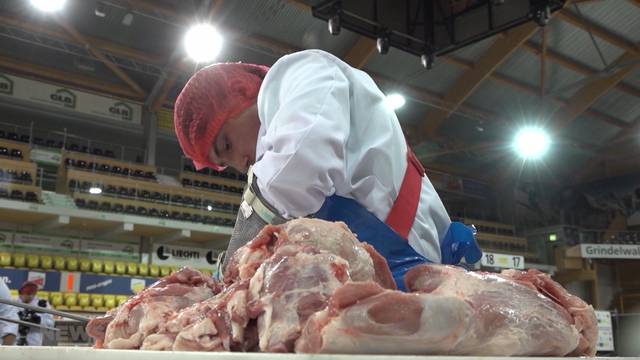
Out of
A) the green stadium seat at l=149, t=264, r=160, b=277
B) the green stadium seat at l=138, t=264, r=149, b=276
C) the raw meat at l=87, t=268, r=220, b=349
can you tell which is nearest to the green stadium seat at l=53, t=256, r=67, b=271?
the green stadium seat at l=138, t=264, r=149, b=276

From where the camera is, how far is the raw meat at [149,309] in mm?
1047

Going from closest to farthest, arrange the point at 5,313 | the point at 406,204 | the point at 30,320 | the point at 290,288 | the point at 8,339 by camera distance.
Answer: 1. the point at 290,288
2. the point at 406,204
3. the point at 5,313
4. the point at 8,339
5. the point at 30,320

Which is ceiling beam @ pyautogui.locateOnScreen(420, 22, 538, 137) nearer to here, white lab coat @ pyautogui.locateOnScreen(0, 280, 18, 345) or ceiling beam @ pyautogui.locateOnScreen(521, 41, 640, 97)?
ceiling beam @ pyautogui.locateOnScreen(521, 41, 640, 97)

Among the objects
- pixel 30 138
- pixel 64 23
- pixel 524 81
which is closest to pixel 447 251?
pixel 64 23

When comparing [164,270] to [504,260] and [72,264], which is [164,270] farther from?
[504,260]

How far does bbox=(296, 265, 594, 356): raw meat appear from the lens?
2.36ft

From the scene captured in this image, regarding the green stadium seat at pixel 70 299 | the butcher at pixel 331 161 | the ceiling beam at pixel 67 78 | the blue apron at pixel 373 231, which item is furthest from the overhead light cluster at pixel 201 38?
the blue apron at pixel 373 231

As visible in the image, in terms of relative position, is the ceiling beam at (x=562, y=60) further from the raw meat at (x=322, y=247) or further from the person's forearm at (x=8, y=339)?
Answer: the raw meat at (x=322, y=247)

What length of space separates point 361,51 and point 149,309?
12.0 m

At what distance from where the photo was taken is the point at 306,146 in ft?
3.97

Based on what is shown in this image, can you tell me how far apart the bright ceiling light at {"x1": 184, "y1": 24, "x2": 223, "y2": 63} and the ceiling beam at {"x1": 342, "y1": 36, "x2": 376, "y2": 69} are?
3.63 m

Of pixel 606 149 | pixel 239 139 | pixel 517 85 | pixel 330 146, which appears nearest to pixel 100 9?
pixel 517 85

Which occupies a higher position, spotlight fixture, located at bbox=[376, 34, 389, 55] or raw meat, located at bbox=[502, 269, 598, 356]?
spotlight fixture, located at bbox=[376, 34, 389, 55]

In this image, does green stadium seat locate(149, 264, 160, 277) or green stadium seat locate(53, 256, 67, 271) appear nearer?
green stadium seat locate(53, 256, 67, 271)
